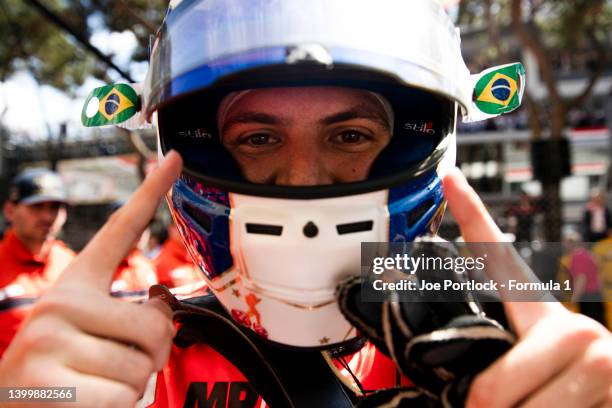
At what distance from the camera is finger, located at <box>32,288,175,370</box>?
720mm

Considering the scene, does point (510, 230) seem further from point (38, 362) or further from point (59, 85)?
point (59, 85)

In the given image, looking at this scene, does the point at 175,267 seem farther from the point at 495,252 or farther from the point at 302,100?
the point at 495,252

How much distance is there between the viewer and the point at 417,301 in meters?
0.81

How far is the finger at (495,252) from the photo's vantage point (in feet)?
2.45

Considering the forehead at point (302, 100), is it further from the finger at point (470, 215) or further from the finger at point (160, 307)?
the finger at point (160, 307)

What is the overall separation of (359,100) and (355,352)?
64cm

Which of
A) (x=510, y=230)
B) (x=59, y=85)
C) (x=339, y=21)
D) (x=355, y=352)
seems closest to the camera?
(x=339, y=21)

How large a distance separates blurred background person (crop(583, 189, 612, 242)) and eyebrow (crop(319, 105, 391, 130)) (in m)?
6.09

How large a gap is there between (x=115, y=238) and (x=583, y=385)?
27.7 inches

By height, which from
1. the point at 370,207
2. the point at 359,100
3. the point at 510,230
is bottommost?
the point at 510,230

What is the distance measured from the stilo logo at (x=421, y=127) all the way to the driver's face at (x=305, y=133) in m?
0.09

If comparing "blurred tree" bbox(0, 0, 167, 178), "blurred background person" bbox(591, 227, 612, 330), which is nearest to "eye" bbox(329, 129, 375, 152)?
"blurred background person" bbox(591, 227, 612, 330)

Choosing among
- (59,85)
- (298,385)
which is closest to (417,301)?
(298,385)

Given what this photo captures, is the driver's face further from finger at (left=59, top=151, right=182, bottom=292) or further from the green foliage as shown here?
the green foliage
